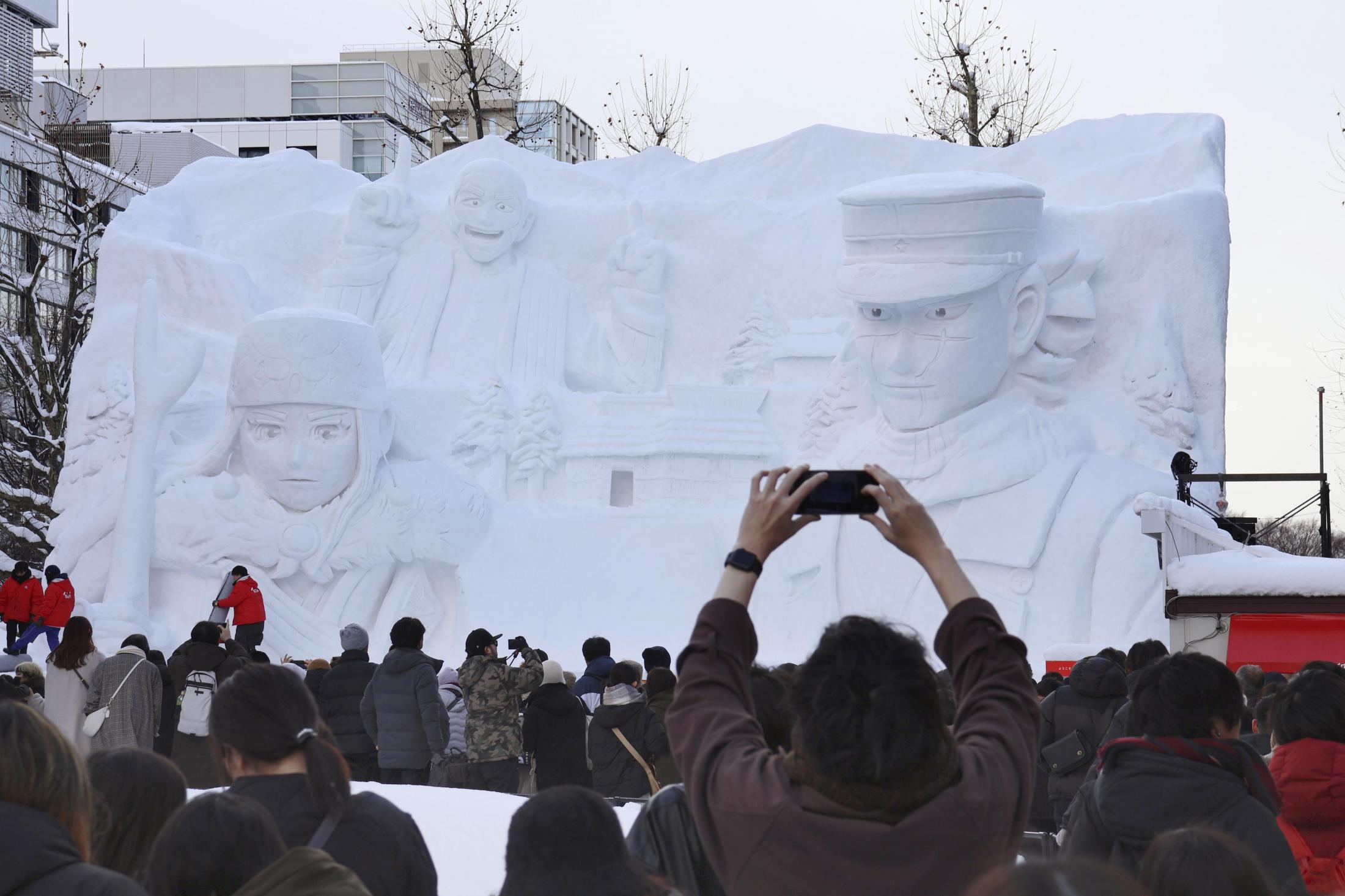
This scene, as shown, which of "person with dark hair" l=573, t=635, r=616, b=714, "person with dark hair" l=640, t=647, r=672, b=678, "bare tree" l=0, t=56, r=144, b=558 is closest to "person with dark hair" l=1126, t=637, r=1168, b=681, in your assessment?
"person with dark hair" l=573, t=635, r=616, b=714

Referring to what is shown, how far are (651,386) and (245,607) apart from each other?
5268 mm

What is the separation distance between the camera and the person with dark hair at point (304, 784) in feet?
9.14

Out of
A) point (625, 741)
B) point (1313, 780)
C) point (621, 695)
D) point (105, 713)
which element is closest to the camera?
point (1313, 780)

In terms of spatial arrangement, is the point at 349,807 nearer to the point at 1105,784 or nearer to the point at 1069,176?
the point at 1105,784

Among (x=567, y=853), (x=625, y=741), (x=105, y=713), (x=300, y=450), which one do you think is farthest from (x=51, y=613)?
(x=567, y=853)

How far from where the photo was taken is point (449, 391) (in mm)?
15906

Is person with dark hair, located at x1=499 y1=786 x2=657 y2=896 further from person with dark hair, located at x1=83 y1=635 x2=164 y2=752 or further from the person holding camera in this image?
the person holding camera

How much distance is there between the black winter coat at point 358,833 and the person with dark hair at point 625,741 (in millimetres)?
3042

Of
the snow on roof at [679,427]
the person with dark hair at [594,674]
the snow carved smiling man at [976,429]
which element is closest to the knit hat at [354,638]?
the person with dark hair at [594,674]

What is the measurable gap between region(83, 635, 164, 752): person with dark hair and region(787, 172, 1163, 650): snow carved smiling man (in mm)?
8060

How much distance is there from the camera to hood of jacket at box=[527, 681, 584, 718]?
263 inches

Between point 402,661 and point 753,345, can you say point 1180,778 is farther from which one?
point 753,345

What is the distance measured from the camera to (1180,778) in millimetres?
3016

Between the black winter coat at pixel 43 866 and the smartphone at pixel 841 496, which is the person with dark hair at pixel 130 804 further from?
the smartphone at pixel 841 496
